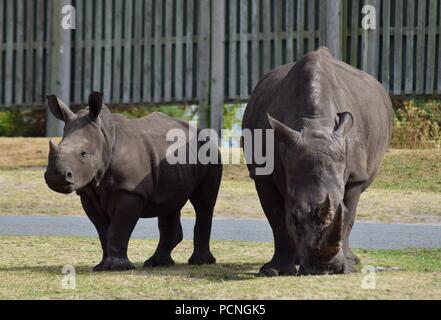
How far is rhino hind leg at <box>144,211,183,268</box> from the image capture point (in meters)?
12.1

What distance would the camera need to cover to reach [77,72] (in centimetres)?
2303

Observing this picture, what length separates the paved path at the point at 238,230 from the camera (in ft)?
47.6

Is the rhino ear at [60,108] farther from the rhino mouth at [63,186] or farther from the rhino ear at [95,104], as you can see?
the rhino mouth at [63,186]

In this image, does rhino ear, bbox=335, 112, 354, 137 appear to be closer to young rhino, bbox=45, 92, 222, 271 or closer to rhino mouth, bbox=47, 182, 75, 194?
young rhino, bbox=45, 92, 222, 271

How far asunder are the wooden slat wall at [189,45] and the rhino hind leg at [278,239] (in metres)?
10.1

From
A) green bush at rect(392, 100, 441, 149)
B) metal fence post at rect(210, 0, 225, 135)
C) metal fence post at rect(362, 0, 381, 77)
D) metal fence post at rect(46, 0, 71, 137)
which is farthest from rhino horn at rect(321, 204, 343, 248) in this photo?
metal fence post at rect(46, 0, 71, 137)

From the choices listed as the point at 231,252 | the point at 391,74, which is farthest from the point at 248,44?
the point at 231,252

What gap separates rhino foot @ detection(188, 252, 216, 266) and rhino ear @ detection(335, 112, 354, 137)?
2.52m

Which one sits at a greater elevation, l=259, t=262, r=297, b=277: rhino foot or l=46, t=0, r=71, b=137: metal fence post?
l=46, t=0, r=71, b=137: metal fence post

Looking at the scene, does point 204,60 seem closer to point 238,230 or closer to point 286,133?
point 238,230

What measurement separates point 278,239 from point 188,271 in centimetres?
101

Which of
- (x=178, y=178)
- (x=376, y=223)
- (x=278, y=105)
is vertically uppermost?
(x=278, y=105)

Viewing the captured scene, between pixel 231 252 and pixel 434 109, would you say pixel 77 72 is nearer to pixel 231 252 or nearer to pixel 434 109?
pixel 434 109
